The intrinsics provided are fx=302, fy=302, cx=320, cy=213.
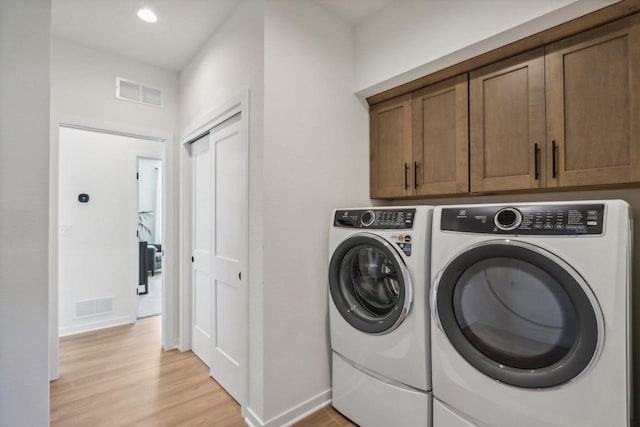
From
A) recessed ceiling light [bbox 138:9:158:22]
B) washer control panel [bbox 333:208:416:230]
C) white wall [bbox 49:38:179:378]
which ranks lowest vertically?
washer control panel [bbox 333:208:416:230]

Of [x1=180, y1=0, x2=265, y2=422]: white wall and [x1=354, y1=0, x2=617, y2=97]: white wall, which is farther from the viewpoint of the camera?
[x1=180, y1=0, x2=265, y2=422]: white wall

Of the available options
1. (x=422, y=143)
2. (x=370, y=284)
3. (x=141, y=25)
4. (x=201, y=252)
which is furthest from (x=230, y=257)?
(x=141, y=25)

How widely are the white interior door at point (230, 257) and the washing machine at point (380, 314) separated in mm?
599

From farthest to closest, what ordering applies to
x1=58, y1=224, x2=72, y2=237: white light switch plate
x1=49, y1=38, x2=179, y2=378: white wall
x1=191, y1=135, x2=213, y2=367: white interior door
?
x1=58, y1=224, x2=72, y2=237: white light switch plate < x1=191, y1=135, x2=213, y2=367: white interior door < x1=49, y1=38, x2=179, y2=378: white wall

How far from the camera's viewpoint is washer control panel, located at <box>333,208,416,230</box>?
1.57m

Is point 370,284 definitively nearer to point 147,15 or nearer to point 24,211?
point 24,211

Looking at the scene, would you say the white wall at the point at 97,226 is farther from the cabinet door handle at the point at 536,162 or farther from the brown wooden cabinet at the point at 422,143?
the cabinet door handle at the point at 536,162

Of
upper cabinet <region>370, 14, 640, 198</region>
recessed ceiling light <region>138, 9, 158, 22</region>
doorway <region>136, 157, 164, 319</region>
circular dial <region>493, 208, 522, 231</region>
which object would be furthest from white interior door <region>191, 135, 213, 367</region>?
doorway <region>136, 157, 164, 319</region>

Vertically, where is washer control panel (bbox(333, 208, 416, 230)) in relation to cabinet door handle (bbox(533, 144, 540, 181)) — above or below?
below

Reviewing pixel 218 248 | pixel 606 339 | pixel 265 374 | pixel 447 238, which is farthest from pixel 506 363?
pixel 218 248

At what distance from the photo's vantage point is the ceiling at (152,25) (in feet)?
6.62

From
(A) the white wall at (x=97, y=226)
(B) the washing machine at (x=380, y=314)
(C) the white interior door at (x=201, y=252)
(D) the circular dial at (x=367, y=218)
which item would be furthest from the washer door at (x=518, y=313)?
(A) the white wall at (x=97, y=226)

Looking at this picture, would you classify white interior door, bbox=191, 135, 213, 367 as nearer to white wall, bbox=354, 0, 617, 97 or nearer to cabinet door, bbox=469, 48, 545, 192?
white wall, bbox=354, 0, 617, 97

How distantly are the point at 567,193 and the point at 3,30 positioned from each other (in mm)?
2727
